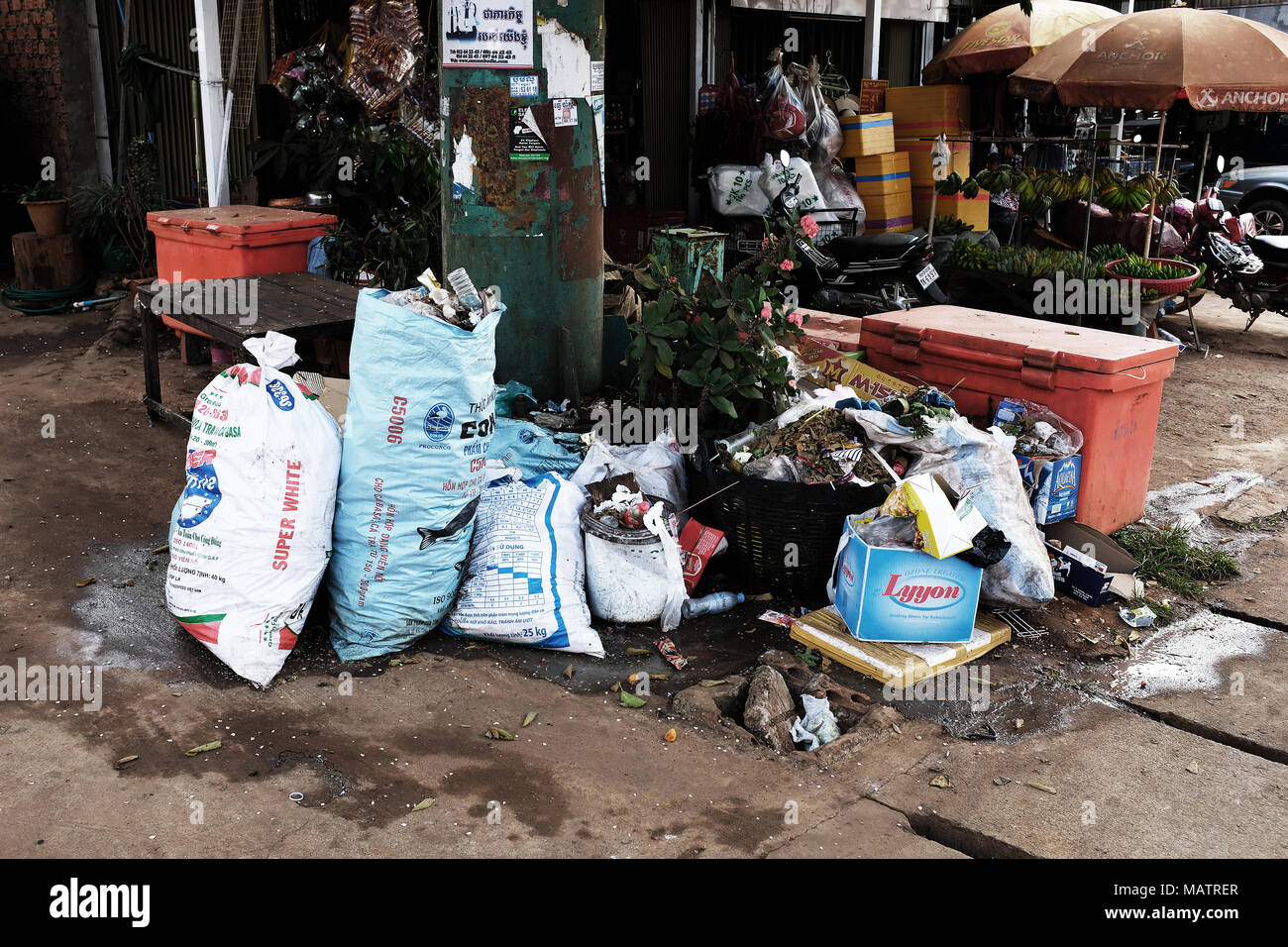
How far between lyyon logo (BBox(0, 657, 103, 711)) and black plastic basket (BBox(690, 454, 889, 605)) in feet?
7.52

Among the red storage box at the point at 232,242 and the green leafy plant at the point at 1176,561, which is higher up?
the red storage box at the point at 232,242

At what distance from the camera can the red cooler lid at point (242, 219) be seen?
602 cm

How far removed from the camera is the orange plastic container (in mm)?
4539

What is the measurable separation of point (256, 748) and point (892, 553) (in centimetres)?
214

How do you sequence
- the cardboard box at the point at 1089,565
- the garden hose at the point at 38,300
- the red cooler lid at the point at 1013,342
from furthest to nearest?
the garden hose at the point at 38,300, the red cooler lid at the point at 1013,342, the cardboard box at the point at 1089,565

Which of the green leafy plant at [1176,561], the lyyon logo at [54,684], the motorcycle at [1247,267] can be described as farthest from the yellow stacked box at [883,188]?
the lyyon logo at [54,684]

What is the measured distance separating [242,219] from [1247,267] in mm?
8047

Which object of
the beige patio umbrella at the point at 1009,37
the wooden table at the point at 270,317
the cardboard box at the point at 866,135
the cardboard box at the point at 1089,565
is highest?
the beige patio umbrella at the point at 1009,37

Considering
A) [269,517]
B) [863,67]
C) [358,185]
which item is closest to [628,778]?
[269,517]

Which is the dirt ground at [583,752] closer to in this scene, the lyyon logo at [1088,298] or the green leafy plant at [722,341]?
the green leafy plant at [722,341]

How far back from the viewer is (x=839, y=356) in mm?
5309

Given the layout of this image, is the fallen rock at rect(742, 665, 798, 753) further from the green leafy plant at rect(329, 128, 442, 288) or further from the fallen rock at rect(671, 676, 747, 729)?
the green leafy plant at rect(329, 128, 442, 288)

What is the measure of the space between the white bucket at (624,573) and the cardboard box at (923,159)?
24.9ft

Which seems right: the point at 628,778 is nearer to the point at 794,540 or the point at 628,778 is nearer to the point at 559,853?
the point at 559,853
